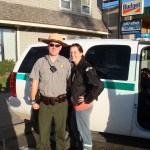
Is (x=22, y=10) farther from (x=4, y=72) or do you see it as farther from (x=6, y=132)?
(x=6, y=132)

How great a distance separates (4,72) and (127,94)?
9.07m

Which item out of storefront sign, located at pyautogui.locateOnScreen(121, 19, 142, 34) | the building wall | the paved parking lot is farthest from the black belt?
the building wall

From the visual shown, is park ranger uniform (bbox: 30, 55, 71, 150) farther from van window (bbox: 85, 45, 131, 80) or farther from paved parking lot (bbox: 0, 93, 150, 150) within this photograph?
paved parking lot (bbox: 0, 93, 150, 150)

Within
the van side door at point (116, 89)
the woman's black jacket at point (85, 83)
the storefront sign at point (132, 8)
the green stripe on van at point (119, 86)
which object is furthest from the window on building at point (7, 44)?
the woman's black jacket at point (85, 83)

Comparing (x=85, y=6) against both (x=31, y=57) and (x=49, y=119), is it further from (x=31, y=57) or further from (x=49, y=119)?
(x=49, y=119)

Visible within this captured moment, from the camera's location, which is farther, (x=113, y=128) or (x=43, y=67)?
(x=113, y=128)

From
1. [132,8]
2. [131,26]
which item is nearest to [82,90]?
[131,26]

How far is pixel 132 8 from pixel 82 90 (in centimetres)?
1231

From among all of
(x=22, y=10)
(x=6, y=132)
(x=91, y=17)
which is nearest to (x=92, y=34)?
(x=91, y=17)

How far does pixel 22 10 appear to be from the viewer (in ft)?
45.9

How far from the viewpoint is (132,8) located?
15.4 meters

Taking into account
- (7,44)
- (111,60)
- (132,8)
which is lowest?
(111,60)

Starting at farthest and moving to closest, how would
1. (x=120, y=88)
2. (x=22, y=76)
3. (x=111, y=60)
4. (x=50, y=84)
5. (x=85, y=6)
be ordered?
(x=85, y=6) < (x=22, y=76) < (x=111, y=60) < (x=120, y=88) < (x=50, y=84)

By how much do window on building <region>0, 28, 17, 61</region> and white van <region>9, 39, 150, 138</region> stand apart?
9168 mm
